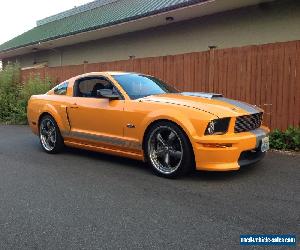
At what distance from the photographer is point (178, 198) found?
452 centimetres

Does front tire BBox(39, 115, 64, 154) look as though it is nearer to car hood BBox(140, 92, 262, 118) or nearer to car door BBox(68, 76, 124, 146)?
car door BBox(68, 76, 124, 146)

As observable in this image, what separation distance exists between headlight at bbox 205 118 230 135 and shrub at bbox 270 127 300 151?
2.70 metres

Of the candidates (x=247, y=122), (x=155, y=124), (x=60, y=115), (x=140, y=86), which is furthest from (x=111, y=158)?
(x=247, y=122)

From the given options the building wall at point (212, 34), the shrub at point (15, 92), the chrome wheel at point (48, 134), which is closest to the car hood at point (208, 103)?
the chrome wheel at point (48, 134)

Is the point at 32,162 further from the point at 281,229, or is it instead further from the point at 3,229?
the point at 281,229

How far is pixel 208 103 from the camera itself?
5.45 m

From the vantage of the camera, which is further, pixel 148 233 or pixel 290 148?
pixel 290 148

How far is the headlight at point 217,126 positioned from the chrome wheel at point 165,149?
435 millimetres

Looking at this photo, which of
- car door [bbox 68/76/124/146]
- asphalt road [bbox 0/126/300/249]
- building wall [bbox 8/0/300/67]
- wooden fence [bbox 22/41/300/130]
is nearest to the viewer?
asphalt road [bbox 0/126/300/249]

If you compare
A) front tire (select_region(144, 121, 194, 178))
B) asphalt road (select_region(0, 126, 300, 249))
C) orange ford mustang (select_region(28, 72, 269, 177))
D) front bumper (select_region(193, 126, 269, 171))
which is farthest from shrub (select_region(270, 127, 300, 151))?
front tire (select_region(144, 121, 194, 178))

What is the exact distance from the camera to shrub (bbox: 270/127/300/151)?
728cm

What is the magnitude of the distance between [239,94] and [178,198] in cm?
448

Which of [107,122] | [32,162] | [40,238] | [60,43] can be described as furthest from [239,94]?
[60,43]

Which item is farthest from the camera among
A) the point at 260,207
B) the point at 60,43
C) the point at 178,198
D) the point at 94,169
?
the point at 60,43
